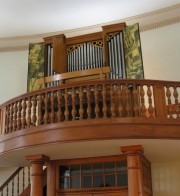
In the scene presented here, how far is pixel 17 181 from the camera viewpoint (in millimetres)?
9461

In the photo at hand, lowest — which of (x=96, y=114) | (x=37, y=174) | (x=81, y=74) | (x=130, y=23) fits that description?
(x=37, y=174)

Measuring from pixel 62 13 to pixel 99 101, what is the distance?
12.9ft

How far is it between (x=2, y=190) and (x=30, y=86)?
272 cm

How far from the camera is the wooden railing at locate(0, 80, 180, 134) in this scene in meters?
6.22

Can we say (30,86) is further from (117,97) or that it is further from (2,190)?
(117,97)

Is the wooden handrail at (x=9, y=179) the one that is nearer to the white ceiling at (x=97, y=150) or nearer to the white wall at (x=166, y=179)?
the white ceiling at (x=97, y=150)

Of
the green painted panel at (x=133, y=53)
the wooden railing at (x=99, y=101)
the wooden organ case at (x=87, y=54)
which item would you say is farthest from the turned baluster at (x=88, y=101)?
the green painted panel at (x=133, y=53)

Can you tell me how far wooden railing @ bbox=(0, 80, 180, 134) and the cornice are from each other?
3.43m

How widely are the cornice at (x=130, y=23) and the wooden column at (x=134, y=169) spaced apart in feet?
13.7

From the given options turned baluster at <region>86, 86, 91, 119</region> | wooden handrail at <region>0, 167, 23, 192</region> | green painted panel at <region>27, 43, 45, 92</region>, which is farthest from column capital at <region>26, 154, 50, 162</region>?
green painted panel at <region>27, 43, 45, 92</region>

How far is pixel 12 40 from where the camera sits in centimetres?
1073

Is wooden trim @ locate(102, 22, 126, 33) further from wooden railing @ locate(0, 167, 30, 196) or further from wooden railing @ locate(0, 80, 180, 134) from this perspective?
wooden railing @ locate(0, 167, 30, 196)

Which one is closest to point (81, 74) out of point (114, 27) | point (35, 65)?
point (114, 27)

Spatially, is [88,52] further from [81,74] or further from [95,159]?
[95,159]
